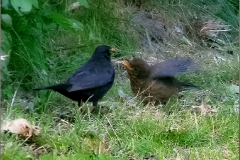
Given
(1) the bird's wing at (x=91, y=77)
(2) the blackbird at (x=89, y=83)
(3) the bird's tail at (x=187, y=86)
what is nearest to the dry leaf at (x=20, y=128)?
(2) the blackbird at (x=89, y=83)

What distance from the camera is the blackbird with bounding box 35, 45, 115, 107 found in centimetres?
352

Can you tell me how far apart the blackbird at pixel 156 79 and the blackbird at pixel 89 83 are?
0.78 ft

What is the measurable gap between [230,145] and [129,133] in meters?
0.69

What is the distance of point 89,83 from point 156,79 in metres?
0.68

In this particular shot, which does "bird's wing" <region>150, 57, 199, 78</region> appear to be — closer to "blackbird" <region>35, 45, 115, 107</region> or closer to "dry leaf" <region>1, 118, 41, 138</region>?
"blackbird" <region>35, 45, 115, 107</region>

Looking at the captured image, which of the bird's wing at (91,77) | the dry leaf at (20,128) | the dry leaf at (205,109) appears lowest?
the dry leaf at (205,109)

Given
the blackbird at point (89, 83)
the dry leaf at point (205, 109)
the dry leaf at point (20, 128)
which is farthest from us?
the dry leaf at point (205, 109)

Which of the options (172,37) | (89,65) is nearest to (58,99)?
(89,65)

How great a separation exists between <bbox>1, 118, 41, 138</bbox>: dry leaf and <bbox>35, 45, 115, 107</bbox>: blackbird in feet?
1.67

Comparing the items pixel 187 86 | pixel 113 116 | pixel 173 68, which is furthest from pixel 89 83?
pixel 187 86

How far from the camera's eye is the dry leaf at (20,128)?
111 inches

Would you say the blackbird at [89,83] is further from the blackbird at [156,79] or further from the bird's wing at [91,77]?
the blackbird at [156,79]

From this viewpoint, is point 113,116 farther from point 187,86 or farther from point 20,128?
point 187,86

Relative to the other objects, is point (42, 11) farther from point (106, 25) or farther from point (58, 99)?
point (106, 25)
